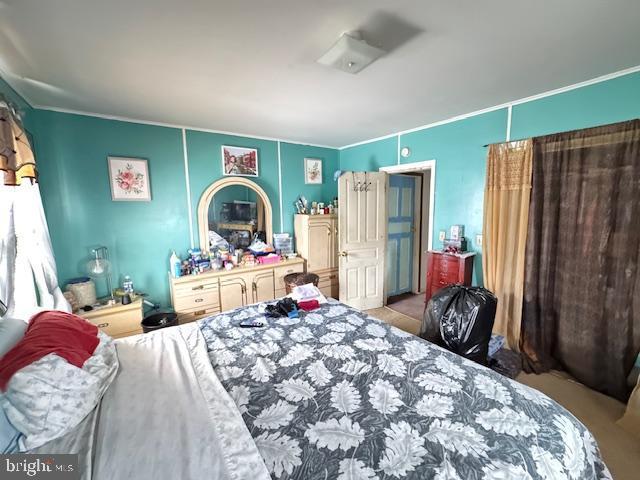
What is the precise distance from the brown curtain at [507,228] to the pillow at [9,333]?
336 cm

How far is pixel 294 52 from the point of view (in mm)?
1613

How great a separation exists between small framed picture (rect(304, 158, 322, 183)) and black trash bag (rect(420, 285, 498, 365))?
2.65 meters

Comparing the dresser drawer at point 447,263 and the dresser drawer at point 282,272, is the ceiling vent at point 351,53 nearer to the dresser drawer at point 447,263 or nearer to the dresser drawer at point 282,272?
the dresser drawer at point 447,263

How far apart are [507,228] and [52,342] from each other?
3.29 m

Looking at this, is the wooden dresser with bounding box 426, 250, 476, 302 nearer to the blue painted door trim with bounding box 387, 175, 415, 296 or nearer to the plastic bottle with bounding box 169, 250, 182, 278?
the blue painted door trim with bounding box 387, 175, 415, 296

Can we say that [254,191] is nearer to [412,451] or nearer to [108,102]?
[108,102]

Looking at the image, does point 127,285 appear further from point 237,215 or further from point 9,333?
point 9,333

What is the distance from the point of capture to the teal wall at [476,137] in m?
1.97

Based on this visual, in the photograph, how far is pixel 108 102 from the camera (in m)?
2.36

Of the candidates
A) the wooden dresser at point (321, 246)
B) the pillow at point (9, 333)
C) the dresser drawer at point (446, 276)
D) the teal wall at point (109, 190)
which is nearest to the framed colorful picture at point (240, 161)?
the teal wall at point (109, 190)

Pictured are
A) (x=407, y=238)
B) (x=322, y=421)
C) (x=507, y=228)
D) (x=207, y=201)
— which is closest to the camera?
(x=322, y=421)

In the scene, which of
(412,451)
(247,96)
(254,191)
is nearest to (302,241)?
(254,191)

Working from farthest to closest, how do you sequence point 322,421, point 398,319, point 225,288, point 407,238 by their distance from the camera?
point 407,238 < point 398,319 < point 225,288 < point 322,421

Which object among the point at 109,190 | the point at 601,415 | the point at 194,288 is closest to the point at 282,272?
the point at 194,288
